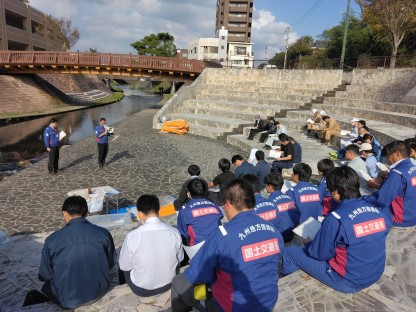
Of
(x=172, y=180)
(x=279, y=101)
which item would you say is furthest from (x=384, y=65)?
(x=172, y=180)

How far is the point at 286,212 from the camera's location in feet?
15.2

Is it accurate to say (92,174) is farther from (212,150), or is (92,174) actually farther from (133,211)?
(212,150)

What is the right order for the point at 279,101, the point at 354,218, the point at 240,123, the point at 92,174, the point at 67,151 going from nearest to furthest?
1. the point at 354,218
2. the point at 92,174
3. the point at 67,151
4. the point at 240,123
5. the point at 279,101

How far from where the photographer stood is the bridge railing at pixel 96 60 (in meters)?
27.0

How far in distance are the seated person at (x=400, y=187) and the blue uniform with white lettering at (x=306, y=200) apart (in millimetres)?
931

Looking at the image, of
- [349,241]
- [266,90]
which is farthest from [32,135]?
[349,241]

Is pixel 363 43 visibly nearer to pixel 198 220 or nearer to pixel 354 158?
pixel 354 158

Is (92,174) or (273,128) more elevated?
(273,128)

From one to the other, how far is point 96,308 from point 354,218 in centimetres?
308

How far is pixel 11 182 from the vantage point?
9289 millimetres

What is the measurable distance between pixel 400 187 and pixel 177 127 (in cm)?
1392

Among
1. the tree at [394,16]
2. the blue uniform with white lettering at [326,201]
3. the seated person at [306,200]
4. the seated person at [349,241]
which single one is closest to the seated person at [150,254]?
the seated person at [349,241]

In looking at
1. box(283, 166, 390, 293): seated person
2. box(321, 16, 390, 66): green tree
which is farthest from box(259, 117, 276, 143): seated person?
box(321, 16, 390, 66): green tree

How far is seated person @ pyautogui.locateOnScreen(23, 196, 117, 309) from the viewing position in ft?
10.5
